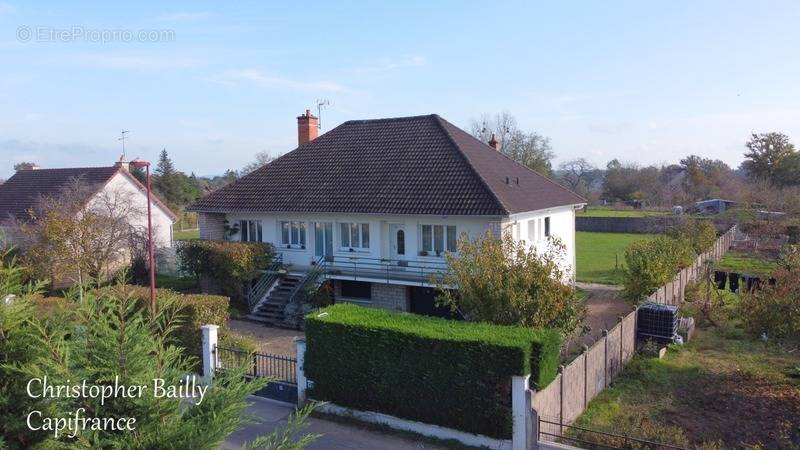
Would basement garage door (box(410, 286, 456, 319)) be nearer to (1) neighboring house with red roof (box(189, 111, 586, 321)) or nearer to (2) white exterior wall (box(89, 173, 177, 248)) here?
(1) neighboring house with red roof (box(189, 111, 586, 321))

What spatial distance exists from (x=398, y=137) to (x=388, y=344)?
631 inches

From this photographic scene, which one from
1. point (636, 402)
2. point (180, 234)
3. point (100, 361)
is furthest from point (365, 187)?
point (180, 234)

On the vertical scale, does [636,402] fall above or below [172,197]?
below

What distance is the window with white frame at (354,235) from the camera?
24.0 meters

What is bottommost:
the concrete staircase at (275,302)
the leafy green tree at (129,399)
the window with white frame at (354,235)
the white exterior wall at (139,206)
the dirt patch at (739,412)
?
the dirt patch at (739,412)

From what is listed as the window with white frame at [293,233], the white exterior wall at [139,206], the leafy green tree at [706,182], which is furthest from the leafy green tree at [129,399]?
the leafy green tree at [706,182]

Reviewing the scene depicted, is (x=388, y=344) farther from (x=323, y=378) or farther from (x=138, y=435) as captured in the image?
(x=138, y=435)

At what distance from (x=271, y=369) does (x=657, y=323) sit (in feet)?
35.6

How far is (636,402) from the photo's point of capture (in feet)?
45.1

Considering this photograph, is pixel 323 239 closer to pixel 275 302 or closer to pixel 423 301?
pixel 275 302

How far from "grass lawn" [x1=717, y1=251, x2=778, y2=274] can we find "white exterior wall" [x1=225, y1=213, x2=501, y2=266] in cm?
1571

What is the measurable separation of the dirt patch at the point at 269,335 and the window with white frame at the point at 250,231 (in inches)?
202

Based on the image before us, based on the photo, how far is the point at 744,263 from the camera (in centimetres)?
3259

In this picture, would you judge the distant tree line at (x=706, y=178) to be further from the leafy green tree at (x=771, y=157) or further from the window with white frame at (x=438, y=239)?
the window with white frame at (x=438, y=239)
